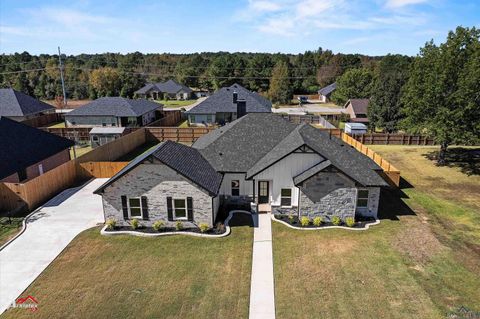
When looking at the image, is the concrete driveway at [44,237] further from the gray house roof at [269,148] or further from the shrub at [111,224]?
the gray house roof at [269,148]

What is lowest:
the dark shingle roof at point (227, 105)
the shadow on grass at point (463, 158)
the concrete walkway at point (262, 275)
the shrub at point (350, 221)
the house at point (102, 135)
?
the concrete walkway at point (262, 275)

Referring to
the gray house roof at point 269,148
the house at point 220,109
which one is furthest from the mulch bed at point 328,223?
the house at point 220,109

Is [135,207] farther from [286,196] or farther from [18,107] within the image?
[18,107]

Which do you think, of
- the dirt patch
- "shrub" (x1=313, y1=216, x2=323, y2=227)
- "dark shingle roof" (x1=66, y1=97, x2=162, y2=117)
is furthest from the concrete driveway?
"dark shingle roof" (x1=66, y1=97, x2=162, y2=117)

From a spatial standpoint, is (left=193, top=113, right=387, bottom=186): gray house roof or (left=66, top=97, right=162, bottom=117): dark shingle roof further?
(left=66, top=97, right=162, bottom=117): dark shingle roof

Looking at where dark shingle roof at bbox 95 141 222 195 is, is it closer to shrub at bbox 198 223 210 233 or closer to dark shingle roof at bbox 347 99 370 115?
shrub at bbox 198 223 210 233

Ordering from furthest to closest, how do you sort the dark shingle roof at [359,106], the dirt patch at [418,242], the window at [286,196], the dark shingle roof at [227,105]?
the dark shingle roof at [359,106]
the dark shingle roof at [227,105]
the window at [286,196]
the dirt patch at [418,242]
